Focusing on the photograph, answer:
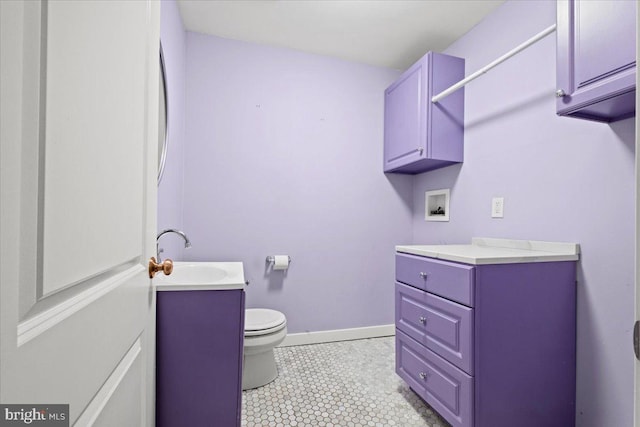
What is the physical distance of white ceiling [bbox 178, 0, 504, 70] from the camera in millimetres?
1813

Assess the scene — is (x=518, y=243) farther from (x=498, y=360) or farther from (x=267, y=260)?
(x=267, y=260)

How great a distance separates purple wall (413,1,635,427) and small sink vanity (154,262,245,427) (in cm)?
154

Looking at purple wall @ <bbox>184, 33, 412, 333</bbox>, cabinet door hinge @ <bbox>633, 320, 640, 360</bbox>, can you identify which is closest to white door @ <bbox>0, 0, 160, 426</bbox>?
cabinet door hinge @ <bbox>633, 320, 640, 360</bbox>

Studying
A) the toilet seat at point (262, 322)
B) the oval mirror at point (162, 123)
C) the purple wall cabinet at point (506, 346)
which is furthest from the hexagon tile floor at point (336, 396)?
the oval mirror at point (162, 123)

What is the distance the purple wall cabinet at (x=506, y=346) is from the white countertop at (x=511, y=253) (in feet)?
0.09

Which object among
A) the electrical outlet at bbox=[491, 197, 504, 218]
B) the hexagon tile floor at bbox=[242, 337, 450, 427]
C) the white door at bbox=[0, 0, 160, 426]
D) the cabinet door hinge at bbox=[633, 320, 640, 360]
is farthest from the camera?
the electrical outlet at bbox=[491, 197, 504, 218]

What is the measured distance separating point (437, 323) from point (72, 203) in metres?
1.47

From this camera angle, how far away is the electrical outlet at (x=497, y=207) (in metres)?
1.73

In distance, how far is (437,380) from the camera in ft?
4.58

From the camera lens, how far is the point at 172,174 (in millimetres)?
1770

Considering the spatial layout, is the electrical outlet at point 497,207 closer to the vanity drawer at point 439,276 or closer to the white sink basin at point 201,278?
the vanity drawer at point 439,276

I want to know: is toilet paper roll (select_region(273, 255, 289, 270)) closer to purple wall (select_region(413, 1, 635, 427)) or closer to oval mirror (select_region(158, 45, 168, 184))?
oval mirror (select_region(158, 45, 168, 184))

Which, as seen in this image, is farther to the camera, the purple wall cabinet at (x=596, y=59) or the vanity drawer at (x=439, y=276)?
the vanity drawer at (x=439, y=276)

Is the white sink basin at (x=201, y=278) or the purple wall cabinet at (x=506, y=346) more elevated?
the white sink basin at (x=201, y=278)
